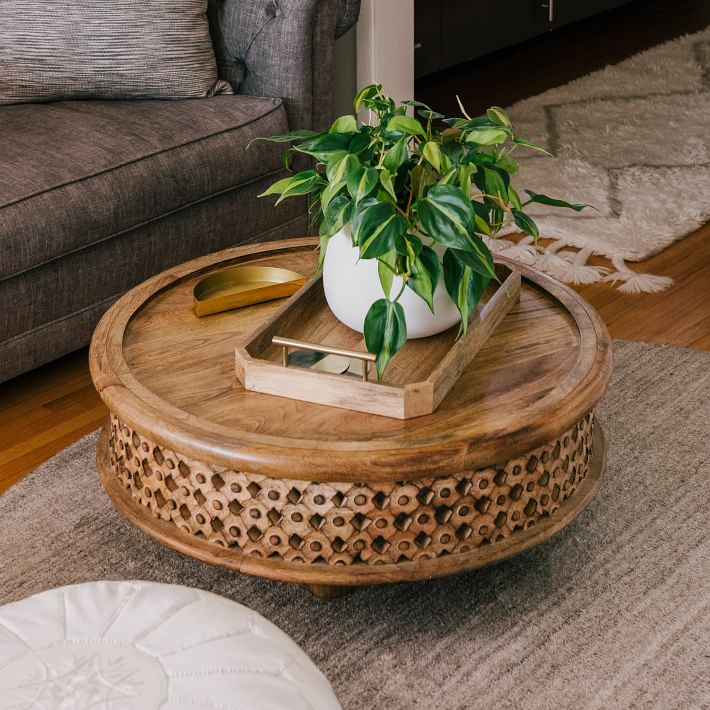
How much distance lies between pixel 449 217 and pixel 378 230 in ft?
0.29

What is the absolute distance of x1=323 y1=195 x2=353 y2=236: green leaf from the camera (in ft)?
4.39

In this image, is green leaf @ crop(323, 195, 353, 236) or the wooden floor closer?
Result: green leaf @ crop(323, 195, 353, 236)

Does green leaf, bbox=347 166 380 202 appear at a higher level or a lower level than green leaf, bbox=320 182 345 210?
higher

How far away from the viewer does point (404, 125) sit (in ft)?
4.33

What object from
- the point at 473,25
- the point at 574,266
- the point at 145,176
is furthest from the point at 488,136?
the point at 473,25

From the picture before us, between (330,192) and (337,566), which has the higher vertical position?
(330,192)

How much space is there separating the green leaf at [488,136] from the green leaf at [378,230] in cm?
18

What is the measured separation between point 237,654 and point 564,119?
329 centimetres

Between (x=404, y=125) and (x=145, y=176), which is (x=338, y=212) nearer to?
(x=404, y=125)

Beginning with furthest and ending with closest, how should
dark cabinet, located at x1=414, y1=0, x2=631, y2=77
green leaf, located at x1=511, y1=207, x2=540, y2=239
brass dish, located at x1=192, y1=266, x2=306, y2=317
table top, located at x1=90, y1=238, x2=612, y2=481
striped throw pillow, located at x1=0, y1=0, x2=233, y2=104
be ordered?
dark cabinet, located at x1=414, y1=0, x2=631, y2=77, striped throw pillow, located at x1=0, y1=0, x2=233, y2=104, brass dish, located at x1=192, y1=266, x2=306, y2=317, green leaf, located at x1=511, y1=207, x2=540, y2=239, table top, located at x1=90, y1=238, x2=612, y2=481

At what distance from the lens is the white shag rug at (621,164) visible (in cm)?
283

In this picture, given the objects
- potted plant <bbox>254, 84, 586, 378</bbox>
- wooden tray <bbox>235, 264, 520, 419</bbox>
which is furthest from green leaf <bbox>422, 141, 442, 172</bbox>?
wooden tray <bbox>235, 264, 520, 419</bbox>

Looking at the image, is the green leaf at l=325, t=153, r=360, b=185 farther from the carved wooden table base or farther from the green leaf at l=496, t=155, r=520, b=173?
the carved wooden table base

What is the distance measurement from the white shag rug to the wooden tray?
4.04 feet
